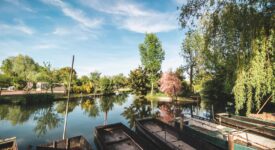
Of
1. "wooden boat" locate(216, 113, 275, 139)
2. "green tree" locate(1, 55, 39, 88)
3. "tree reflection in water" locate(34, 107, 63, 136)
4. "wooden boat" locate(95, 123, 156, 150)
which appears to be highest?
"green tree" locate(1, 55, 39, 88)

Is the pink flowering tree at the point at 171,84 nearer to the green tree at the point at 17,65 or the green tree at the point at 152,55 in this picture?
the green tree at the point at 152,55

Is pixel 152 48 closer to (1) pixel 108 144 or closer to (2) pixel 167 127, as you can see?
(2) pixel 167 127

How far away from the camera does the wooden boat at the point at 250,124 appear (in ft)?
39.0

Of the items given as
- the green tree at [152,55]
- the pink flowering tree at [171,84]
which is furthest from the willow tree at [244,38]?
the green tree at [152,55]

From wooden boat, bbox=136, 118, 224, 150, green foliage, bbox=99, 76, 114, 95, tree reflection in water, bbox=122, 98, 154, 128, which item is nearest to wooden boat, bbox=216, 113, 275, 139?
wooden boat, bbox=136, 118, 224, 150

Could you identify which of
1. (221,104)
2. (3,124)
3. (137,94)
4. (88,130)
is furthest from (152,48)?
(3,124)

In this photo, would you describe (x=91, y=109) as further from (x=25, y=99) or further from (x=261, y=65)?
(x=261, y=65)

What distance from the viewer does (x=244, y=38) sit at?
30.6 feet

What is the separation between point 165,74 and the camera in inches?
1549

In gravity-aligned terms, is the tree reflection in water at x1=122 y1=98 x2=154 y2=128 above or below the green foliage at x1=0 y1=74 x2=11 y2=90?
below

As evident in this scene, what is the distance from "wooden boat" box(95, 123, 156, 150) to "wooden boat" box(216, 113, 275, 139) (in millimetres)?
8366

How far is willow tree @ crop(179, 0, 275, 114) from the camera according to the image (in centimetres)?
870

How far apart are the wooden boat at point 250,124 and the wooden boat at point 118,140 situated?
837 centimetres

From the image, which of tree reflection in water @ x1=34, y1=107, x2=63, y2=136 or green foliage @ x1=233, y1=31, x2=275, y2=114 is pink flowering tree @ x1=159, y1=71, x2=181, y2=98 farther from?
green foliage @ x1=233, y1=31, x2=275, y2=114
